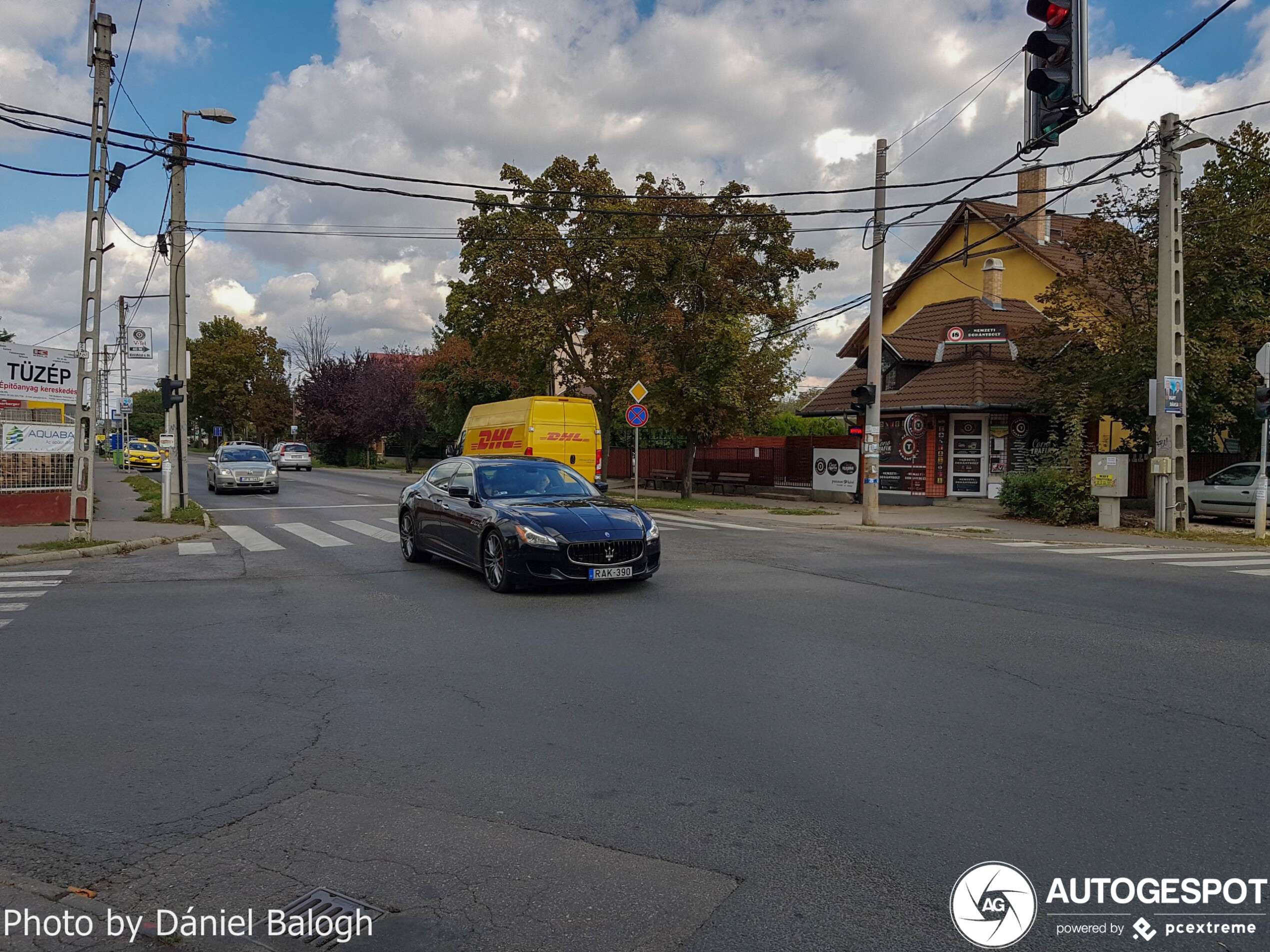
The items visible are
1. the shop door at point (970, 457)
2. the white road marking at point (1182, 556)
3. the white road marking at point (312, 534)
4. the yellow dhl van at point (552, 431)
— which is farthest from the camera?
the shop door at point (970, 457)

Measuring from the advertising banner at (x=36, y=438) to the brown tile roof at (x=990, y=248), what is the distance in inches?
894

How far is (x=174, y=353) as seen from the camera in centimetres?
2177

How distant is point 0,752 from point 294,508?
1786cm

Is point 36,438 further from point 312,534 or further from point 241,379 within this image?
point 241,379

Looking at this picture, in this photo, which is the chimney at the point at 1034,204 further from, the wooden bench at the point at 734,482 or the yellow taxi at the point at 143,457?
the yellow taxi at the point at 143,457

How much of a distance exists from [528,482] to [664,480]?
2435 cm

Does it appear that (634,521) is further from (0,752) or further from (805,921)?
(805,921)

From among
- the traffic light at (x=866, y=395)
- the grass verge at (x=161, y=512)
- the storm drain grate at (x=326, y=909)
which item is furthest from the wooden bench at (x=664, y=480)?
the storm drain grate at (x=326, y=909)

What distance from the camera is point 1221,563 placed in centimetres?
1334

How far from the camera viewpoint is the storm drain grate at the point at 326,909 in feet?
10.4

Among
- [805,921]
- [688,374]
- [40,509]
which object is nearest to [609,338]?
[688,374]

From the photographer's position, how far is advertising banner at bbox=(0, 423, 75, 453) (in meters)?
16.1

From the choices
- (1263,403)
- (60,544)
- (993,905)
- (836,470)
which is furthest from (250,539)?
(1263,403)

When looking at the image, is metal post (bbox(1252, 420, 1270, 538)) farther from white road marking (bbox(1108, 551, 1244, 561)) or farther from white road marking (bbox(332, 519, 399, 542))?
white road marking (bbox(332, 519, 399, 542))
